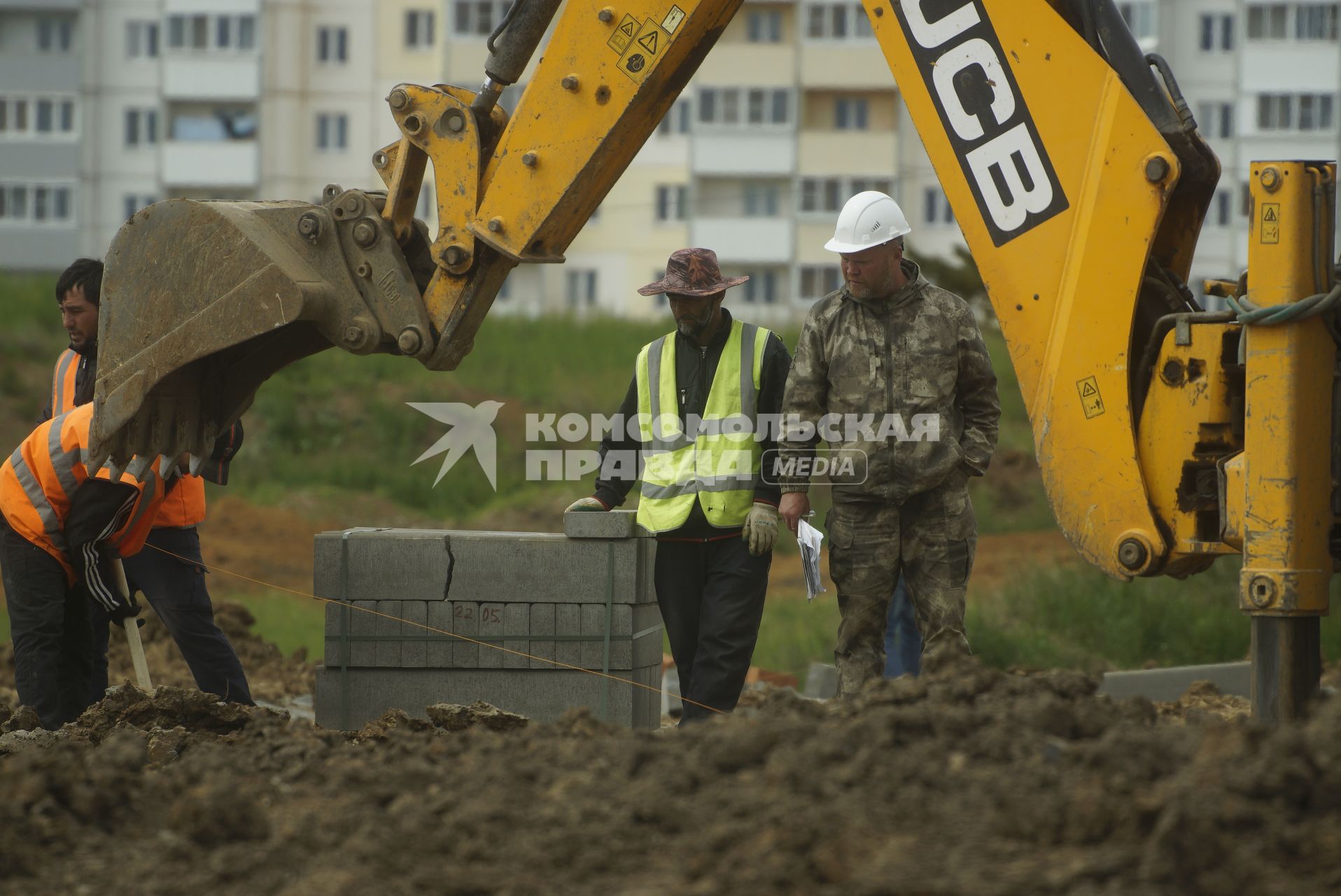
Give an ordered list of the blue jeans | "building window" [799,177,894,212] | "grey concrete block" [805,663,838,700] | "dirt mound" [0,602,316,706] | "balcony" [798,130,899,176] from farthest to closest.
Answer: "building window" [799,177,894,212], "balcony" [798,130,899,176], "dirt mound" [0,602,316,706], "grey concrete block" [805,663,838,700], the blue jeans

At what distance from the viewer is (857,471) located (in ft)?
20.2

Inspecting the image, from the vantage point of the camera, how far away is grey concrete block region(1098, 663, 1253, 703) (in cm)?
883

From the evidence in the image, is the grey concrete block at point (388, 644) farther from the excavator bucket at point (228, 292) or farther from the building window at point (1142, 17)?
the building window at point (1142, 17)

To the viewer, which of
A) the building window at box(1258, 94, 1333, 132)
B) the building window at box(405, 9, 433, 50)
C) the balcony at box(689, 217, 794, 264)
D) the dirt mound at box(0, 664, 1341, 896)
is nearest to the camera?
the dirt mound at box(0, 664, 1341, 896)

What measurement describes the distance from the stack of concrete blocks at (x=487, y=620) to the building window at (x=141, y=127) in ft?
124

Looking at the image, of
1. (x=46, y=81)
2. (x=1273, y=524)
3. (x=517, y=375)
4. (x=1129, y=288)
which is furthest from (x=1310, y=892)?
(x=46, y=81)

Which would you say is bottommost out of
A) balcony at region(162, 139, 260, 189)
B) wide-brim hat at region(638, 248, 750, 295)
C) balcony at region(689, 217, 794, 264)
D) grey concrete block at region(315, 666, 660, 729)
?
grey concrete block at region(315, 666, 660, 729)

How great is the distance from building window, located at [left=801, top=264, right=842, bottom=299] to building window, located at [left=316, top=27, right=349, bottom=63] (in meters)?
13.5

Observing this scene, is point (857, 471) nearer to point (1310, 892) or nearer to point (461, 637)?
point (461, 637)

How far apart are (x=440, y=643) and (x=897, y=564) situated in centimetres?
213

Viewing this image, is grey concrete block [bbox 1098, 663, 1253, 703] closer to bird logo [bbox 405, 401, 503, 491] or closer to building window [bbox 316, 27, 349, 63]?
bird logo [bbox 405, 401, 503, 491]

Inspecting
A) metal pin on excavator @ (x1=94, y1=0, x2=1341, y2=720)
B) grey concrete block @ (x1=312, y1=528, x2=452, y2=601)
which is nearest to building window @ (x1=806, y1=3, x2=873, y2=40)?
grey concrete block @ (x1=312, y1=528, x2=452, y2=601)

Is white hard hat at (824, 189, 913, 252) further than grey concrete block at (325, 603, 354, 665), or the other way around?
grey concrete block at (325, 603, 354, 665)

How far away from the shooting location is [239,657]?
9594mm
